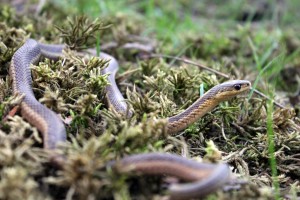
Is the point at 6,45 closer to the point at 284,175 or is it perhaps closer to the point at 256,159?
the point at 256,159

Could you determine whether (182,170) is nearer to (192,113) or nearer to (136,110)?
(136,110)

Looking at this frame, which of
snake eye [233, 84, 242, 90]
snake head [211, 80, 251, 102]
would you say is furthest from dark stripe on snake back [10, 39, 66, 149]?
snake eye [233, 84, 242, 90]

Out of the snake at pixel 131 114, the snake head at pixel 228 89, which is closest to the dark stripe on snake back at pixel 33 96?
the snake at pixel 131 114

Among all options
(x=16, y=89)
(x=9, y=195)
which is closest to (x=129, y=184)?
(x=9, y=195)

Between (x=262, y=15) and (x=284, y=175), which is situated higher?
(x=262, y=15)

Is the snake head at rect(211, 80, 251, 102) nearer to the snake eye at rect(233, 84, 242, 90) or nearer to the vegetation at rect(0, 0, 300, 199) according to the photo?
the snake eye at rect(233, 84, 242, 90)

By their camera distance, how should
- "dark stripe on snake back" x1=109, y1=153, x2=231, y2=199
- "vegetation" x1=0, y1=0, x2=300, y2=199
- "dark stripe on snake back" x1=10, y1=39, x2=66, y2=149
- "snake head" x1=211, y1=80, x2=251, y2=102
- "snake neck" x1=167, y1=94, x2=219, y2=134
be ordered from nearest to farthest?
"dark stripe on snake back" x1=109, y1=153, x2=231, y2=199, "vegetation" x1=0, y1=0, x2=300, y2=199, "dark stripe on snake back" x1=10, y1=39, x2=66, y2=149, "snake neck" x1=167, y1=94, x2=219, y2=134, "snake head" x1=211, y1=80, x2=251, y2=102

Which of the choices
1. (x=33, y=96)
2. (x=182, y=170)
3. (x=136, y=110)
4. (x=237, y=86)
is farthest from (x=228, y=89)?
(x=33, y=96)

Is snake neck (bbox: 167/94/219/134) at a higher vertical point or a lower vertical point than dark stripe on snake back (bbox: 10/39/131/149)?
lower
